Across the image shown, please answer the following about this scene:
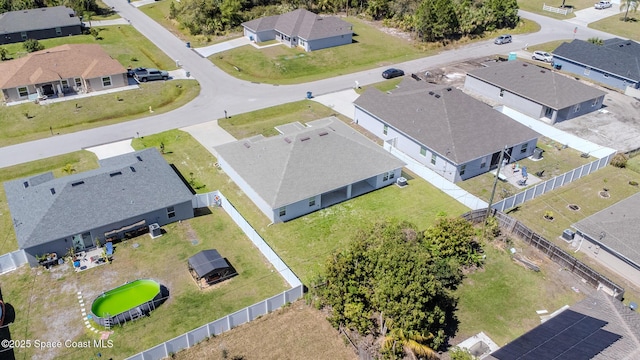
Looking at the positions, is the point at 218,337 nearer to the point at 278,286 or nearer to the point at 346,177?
the point at 278,286

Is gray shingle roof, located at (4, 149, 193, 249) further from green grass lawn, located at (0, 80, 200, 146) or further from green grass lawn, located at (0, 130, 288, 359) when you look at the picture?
green grass lawn, located at (0, 80, 200, 146)

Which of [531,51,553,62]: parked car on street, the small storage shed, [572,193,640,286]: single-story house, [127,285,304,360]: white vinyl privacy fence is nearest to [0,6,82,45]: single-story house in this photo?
the small storage shed

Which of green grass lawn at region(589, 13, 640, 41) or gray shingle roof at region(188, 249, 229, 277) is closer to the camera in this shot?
gray shingle roof at region(188, 249, 229, 277)

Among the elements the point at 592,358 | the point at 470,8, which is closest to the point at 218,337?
the point at 592,358

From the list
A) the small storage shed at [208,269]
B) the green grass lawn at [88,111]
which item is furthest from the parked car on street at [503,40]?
the small storage shed at [208,269]

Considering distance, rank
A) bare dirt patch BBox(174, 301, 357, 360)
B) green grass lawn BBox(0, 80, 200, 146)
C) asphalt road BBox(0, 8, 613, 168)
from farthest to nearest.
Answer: green grass lawn BBox(0, 80, 200, 146) < asphalt road BBox(0, 8, 613, 168) < bare dirt patch BBox(174, 301, 357, 360)

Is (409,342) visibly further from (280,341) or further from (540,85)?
(540,85)

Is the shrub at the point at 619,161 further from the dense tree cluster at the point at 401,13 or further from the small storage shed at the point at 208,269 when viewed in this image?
the small storage shed at the point at 208,269
